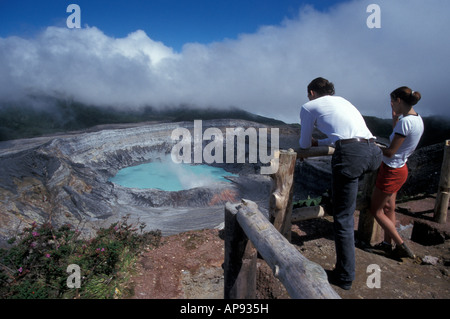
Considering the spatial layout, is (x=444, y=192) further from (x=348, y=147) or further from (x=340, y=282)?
(x=348, y=147)

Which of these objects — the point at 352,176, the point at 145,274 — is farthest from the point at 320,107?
the point at 145,274

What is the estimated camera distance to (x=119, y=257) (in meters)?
4.98

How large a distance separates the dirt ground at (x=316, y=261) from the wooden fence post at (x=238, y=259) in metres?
0.83

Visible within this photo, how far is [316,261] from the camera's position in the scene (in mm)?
4082

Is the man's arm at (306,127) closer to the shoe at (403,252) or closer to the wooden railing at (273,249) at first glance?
the wooden railing at (273,249)

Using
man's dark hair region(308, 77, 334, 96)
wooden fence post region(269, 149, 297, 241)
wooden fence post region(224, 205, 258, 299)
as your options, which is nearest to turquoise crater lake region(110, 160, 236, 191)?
wooden fence post region(269, 149, 297, 241)

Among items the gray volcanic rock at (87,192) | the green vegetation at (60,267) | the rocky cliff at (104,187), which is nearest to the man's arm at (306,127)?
the green vegetation at (60,267)

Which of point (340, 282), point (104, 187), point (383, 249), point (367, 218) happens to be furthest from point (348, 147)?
point (104, 187)

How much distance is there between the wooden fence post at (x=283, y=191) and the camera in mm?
3715

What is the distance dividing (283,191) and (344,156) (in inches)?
41.2

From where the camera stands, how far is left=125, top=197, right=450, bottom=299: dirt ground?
11.5 ft

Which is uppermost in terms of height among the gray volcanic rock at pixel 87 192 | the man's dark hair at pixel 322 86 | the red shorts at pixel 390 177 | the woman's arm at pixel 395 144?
the man's dark hair at pixel 322 86
